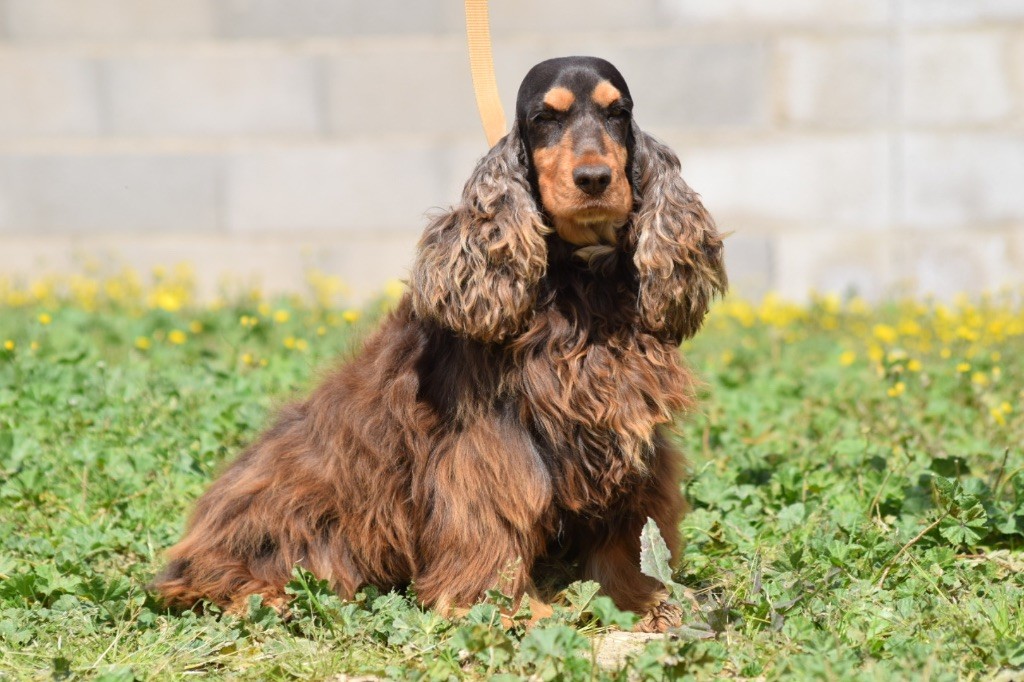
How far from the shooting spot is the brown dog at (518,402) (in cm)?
327

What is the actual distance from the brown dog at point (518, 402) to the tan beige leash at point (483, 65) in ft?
0.85

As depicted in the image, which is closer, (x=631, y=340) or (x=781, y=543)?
(x=631, y=340)

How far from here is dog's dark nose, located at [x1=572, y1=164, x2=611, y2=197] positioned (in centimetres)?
319

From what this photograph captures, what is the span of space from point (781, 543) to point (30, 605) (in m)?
2.25

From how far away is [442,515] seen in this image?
335 centimetres

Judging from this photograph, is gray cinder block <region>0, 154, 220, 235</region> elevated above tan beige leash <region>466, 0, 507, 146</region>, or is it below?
below

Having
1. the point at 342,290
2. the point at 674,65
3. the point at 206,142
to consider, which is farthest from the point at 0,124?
the point at 674,65

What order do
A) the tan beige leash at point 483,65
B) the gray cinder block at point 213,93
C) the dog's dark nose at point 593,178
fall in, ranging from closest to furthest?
the dog's dark nose at point 593,178
the tan beige leash at point 483,65
the gray cinder block at point 213,93

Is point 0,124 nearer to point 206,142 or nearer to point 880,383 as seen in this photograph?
point 206,142

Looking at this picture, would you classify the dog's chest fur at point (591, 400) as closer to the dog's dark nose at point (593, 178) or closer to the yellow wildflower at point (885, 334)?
the dog's dark nose at point (593, 178)

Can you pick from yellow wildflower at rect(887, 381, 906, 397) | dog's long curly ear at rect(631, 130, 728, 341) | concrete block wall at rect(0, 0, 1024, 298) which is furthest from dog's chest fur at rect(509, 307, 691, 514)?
concrete block wall at rect(0, 0, 1024, 298)

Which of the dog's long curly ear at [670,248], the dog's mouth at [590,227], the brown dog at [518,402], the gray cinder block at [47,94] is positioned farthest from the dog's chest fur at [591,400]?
the gray cinder block at [47,94]

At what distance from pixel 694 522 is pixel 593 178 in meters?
1.29

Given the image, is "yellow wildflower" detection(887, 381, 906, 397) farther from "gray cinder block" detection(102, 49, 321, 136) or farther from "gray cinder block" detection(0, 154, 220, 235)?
"gray cinder block" detection(0, 154, 220, 235)
